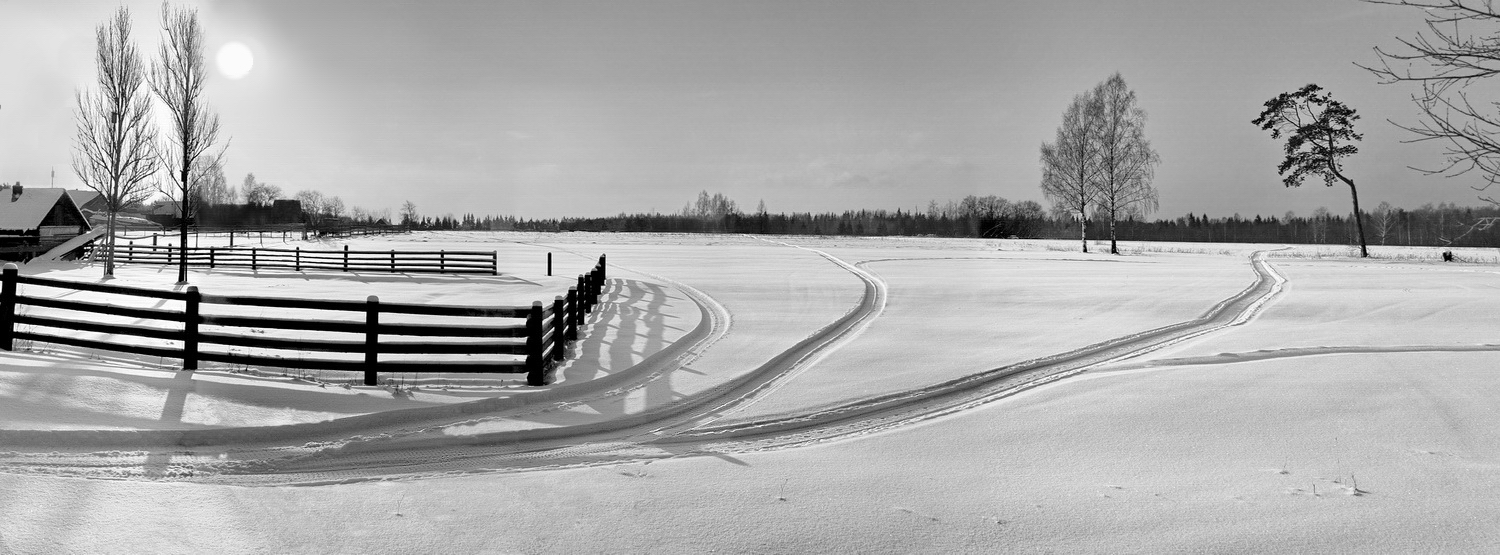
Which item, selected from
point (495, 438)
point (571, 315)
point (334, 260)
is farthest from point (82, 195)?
point (495, 438)

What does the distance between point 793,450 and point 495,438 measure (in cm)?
284

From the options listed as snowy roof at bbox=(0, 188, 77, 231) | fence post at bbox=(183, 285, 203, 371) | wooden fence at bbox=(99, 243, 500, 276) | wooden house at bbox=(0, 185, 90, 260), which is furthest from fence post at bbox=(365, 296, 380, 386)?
snowy roof at bbox=(0, 188, 77, 231)

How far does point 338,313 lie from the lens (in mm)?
16844

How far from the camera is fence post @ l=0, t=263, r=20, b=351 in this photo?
987 cm

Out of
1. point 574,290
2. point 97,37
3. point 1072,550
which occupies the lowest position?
point 1072,550

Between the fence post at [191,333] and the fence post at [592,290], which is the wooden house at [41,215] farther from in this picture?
the fence post at [191,333]

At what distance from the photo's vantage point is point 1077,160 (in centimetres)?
4794

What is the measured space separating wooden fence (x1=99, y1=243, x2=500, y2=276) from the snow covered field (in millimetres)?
22351

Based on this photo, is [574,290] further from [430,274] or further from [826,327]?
[430,274]

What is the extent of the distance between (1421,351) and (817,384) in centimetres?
1038

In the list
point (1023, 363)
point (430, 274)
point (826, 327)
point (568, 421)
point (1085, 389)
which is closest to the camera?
point (568, 421)

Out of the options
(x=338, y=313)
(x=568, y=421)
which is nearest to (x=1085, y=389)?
(x=568, y=421)

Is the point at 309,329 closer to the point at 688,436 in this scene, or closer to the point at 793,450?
the point at 688,436

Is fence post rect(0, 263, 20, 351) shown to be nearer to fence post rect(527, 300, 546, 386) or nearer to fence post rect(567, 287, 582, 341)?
fence post rect(527, 300, 546, 386)
